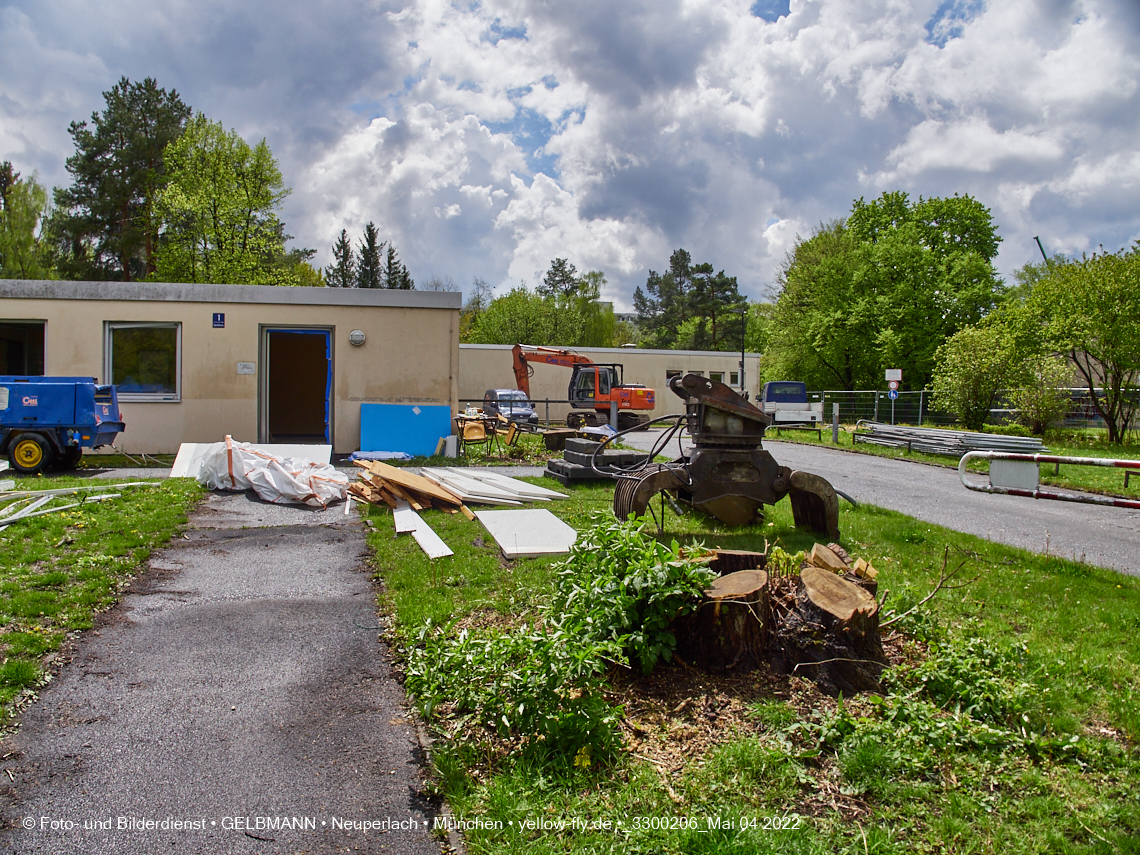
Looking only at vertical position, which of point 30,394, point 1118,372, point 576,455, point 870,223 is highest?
point 870,223

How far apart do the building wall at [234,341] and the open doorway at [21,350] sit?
6322 mm

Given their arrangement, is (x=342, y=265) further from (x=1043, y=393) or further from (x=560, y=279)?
(x=1043, y=393)

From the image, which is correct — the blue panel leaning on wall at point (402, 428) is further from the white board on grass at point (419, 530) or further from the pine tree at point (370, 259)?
the pine tree at point (370, 259)

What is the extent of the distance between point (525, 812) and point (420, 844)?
374mm

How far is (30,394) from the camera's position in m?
11.5

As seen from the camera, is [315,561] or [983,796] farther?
[315,561]

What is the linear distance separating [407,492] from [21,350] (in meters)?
17.5

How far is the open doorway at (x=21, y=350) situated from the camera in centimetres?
1895

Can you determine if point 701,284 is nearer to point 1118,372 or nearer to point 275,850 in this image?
point 1118,372

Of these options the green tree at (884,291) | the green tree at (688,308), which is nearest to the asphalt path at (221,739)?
the green tree at (884,291)

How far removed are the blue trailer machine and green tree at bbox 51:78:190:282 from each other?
2979cm

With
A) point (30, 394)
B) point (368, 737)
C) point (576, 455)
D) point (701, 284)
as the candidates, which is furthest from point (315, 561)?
point (701, 284)

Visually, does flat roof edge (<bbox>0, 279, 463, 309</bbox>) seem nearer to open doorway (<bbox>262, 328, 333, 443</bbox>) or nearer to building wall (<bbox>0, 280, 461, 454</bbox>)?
building wall (<bbox>0, 280, 461, 454</bbox>)

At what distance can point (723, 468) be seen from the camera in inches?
260
